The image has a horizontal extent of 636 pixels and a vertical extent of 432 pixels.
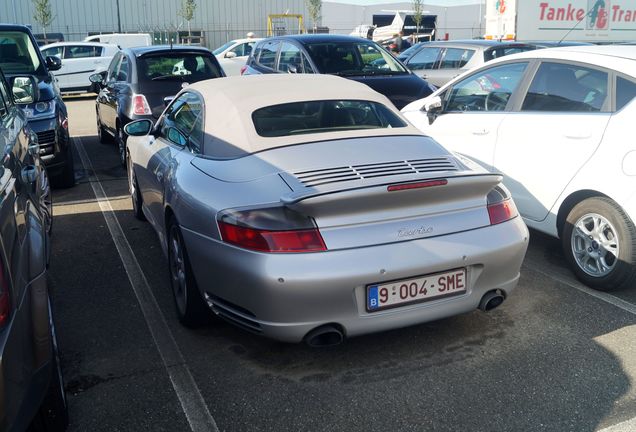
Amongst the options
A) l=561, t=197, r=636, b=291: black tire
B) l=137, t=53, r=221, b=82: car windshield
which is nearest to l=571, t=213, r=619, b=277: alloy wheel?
l=561, t=197, r=636, b=291: black tire

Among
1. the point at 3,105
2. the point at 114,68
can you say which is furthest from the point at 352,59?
the point at 3,105

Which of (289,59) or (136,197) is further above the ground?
(289,59)

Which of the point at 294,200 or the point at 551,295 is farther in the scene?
the point at 551,295

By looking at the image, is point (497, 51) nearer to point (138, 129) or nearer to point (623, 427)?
point (138, 129)

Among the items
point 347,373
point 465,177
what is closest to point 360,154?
point 465,177

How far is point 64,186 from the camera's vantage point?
303 inches

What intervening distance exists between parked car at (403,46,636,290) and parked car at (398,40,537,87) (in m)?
5.78

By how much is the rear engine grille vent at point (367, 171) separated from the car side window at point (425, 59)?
8982mm

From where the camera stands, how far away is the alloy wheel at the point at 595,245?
431 cm

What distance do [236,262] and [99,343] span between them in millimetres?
1186

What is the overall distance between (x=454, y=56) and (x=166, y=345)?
9.44 m

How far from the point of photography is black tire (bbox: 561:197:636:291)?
13.7 ft

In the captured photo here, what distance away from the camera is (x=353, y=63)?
9.51 metres

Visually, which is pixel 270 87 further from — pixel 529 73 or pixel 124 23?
pixel 124 23
